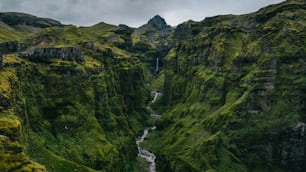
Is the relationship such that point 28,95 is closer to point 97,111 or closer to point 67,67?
point 67,67

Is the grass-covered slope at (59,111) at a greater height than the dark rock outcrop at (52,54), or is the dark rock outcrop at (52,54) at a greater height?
the dark rock outcrop at (52,54)

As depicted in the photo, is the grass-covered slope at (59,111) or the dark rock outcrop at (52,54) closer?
the grass-covered slope at (59,111)

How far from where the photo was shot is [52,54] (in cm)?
18525

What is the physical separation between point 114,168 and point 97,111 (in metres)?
35.5

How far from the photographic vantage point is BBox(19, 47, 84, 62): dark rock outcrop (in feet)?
584

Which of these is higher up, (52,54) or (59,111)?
(52,54)

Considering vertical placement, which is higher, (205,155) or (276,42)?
(276,42)

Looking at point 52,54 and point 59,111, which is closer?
point 59,111

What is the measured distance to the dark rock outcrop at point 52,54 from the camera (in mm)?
178125

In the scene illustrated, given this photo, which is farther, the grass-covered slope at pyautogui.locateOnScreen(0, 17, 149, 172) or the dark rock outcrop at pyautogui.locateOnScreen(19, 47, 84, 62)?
the dark rock outcrop at pyautogui.locateOnScreen(19, 47, 84, 62)

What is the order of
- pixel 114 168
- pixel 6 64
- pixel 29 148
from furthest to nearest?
1. pixel 114 168
2. pixel 6 64
3. pixel 29 148

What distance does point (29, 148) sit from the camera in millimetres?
136250

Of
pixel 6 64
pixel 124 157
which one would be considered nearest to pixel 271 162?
pixel 124 157

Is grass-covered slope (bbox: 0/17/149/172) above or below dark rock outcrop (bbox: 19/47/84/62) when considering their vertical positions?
below
